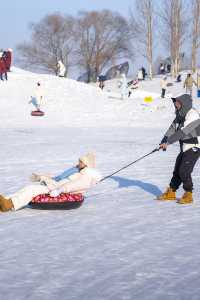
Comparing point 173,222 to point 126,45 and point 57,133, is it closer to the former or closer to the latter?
point 57,133

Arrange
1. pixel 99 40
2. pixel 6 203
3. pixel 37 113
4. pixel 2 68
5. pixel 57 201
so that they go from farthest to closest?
1. pixel 99 40
2. pixel 2 68
3. pixel 37 113
4. pixel 57 201
5. pixel 6 203

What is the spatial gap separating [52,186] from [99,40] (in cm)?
4696

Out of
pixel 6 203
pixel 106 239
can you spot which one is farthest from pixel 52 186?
pixel 106 239

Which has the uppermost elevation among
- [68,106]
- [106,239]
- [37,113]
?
[106,239]

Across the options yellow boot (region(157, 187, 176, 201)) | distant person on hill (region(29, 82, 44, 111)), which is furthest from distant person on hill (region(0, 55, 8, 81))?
yellow boot (region(157, 187, 176, 201))

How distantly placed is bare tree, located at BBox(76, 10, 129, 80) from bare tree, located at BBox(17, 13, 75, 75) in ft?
4.04

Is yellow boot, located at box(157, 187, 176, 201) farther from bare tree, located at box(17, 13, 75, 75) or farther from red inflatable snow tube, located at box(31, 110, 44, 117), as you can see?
bare tree, located at box(17, 13, 75, 75)

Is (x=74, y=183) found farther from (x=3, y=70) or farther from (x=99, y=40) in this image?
(x=99, y=40)

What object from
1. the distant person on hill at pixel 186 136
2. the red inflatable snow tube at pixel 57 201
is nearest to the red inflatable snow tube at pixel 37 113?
the distant person on hill at pixel 186 136

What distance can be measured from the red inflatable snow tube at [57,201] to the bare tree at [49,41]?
46.6m

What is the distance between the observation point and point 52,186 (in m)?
7.28

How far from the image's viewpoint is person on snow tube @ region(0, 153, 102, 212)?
23.3 feet

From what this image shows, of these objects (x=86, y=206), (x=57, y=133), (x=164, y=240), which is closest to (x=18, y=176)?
(x=86, y=206)

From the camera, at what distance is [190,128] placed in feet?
24.1
